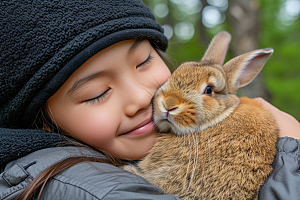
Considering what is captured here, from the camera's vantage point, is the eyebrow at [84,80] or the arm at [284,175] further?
the eyebrow at [84,80]

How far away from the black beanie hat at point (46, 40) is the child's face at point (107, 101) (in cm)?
7

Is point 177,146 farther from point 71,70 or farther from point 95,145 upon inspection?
point 71,70

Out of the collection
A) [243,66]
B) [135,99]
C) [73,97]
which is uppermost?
[73,97]

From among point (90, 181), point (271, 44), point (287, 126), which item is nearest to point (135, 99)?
point (90, 181)

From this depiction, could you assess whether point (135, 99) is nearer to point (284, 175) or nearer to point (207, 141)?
point (207, 141)

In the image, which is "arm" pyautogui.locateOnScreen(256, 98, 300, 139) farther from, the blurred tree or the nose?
the blurred tree

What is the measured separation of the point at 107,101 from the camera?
1.36m

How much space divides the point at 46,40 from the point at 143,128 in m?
0.81

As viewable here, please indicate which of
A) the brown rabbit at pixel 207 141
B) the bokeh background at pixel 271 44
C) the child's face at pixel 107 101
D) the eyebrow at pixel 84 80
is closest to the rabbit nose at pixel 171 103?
the brown rabbit at pixel 207 141

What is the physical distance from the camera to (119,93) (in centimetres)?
138

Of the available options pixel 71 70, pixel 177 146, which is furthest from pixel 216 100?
pixel 71 70

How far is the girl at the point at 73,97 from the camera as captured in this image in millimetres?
1187

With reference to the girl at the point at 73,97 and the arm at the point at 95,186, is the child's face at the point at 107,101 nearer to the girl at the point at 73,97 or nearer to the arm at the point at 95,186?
the girl at the point at 73,97

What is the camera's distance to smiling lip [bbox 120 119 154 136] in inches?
57.9
